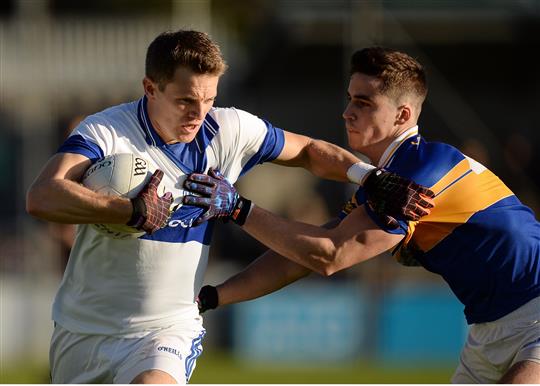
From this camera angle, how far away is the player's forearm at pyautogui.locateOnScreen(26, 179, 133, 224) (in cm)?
593

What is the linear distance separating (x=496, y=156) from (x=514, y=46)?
219cm

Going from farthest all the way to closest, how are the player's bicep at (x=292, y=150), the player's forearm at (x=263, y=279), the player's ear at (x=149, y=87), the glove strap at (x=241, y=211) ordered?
1. the player's forearm at (x=263, y=279)
2. the player's bicep at (x=292, y=150)
3. the glove strap at (x=241, y=211)
4. the player's ear at (x=149, y=87)

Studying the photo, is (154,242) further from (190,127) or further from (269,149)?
(269,149)

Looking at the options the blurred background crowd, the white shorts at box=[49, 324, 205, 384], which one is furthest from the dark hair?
the blurred background crowd

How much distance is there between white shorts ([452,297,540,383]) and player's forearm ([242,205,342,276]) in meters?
0.88

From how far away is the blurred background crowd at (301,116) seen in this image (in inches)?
627

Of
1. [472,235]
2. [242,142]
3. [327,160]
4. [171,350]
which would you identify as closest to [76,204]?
[171,350]

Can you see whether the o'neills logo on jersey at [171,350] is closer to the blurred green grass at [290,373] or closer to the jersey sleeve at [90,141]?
the jersey sleeve at [90,141]

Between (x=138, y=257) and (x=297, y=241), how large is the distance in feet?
2.92

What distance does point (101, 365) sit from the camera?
6.31 meters

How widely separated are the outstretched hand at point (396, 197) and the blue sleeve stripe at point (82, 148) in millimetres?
1453

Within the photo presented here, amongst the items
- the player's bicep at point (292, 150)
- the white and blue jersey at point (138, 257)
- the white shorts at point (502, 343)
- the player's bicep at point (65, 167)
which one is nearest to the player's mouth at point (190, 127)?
the white and blue jersey at point (138, 257)

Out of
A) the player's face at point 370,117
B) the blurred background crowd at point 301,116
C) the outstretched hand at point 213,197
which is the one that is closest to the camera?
the outstretched hand at point 213,197

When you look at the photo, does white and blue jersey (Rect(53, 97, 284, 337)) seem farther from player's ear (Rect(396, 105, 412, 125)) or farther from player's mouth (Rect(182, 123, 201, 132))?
player's ear (Rect(396, 105, 412, 125))
